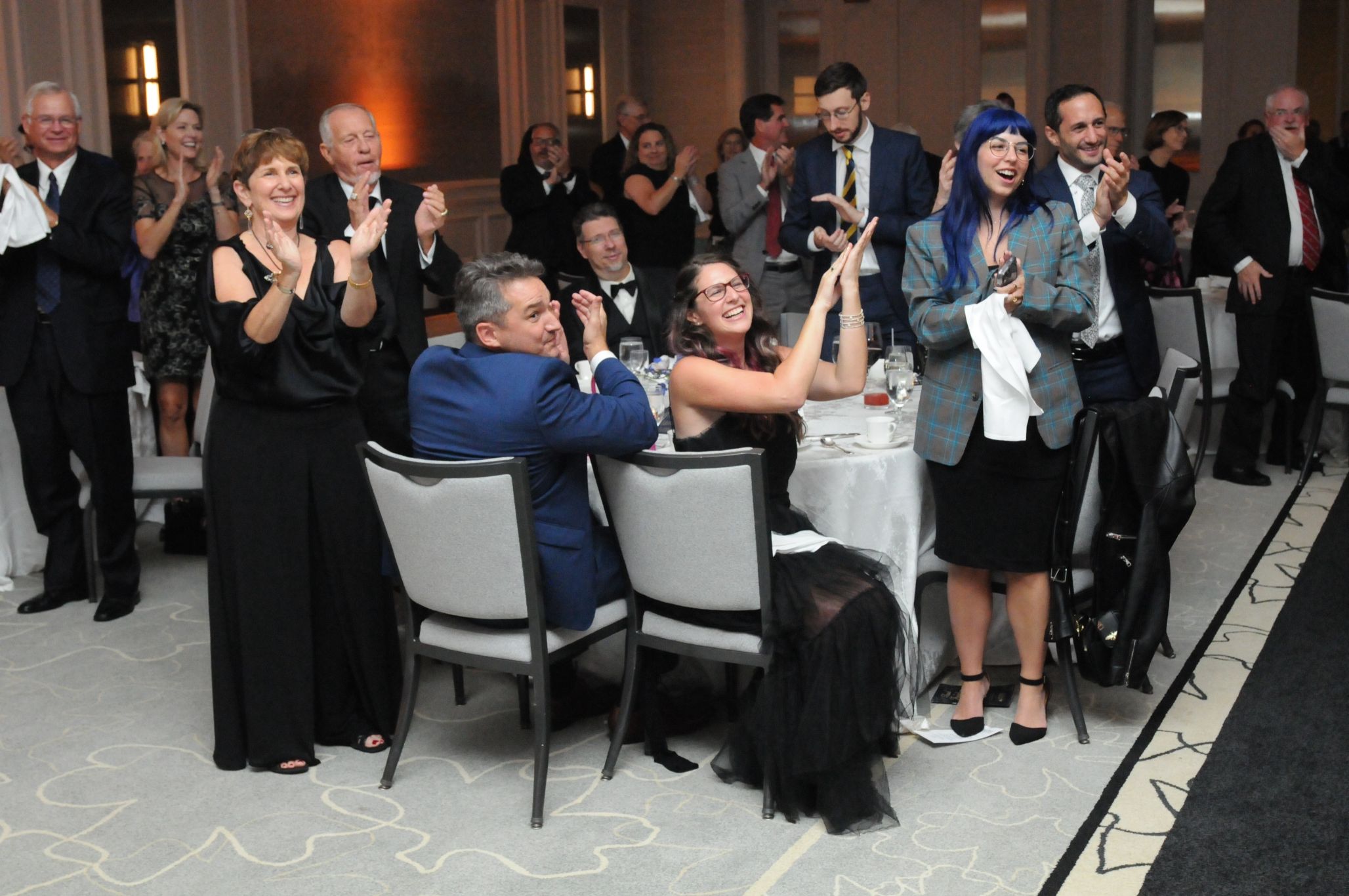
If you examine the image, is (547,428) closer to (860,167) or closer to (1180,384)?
(1180,384)

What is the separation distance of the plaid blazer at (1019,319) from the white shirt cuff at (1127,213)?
458 mm

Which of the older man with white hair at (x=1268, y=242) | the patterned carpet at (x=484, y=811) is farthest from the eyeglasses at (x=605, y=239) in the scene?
the older man with white hair at (x=1268, y=242)

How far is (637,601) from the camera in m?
3.55

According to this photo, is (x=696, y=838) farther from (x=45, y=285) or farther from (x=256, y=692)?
(x=45, y=285)

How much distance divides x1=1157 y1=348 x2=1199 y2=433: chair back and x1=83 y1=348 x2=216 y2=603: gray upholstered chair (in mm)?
3181

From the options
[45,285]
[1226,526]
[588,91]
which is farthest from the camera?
[588,91]

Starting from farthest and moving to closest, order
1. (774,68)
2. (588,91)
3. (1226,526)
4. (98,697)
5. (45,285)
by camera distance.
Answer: (774,68), (588,91), (1226,526), (45,285), (98,697)

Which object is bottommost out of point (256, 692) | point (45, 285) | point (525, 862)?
point (525, 862)

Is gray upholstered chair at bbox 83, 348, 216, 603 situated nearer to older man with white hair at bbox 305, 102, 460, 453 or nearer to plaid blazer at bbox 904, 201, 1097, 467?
older man with white hair at bbox 305, 102, 460, 453

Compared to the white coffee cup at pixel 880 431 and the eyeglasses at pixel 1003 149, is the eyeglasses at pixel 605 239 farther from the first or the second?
the eyeglasses at pixel 1003 149

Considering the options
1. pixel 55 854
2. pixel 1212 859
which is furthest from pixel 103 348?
pixel 1212 859

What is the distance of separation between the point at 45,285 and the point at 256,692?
197 centimetres

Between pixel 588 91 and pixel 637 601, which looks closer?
pixel 637 601

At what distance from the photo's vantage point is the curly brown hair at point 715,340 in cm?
345
